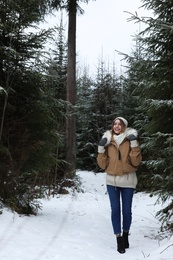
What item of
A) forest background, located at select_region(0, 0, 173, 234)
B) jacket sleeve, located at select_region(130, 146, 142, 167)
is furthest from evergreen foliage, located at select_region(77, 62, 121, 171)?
jacket sleeve, located at select_region(130, 146, 142, 167)

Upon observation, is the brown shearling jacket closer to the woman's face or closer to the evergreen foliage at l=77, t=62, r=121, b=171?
the woman's face

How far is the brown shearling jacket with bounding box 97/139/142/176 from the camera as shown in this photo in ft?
17.2

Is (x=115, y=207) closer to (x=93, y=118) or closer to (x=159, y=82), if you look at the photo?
(x=159, y=82)

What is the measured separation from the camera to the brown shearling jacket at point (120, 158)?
207 inches

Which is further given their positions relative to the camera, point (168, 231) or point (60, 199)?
point (60, 199)

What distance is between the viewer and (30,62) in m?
7.23

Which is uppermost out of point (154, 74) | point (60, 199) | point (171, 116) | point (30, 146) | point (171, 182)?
point (154, 74)

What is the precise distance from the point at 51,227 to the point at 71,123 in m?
9.14

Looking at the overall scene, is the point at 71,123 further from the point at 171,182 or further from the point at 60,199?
the point at 171,182

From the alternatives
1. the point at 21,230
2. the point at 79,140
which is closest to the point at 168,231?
the point at 21,230

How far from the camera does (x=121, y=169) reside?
5.30 metres

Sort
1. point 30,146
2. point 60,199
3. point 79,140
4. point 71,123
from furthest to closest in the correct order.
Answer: point 79,140, point 71,123, point 60,199, point 30,146

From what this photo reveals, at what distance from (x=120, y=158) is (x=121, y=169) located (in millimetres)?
172

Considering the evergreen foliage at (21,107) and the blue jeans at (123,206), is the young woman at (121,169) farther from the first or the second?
the evergreen foliage at (21,107)
